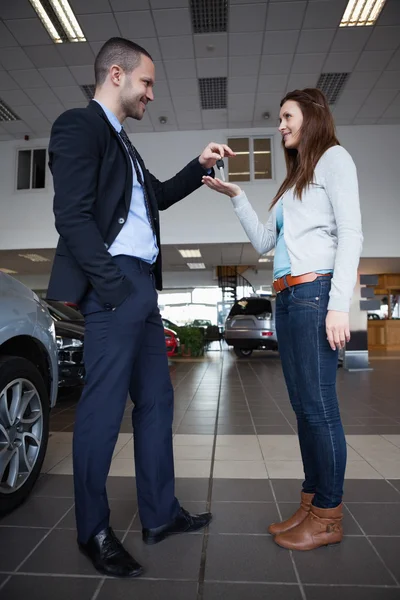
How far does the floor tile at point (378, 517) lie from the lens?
1.76 meters

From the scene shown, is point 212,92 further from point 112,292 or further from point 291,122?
point 112,292

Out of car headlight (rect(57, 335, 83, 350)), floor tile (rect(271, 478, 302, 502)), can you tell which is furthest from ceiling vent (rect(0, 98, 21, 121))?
floor tile (rect(271, 478, 302, 502))

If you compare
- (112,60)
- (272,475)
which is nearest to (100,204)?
(112,60)

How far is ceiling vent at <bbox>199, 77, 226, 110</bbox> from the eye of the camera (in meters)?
9.09

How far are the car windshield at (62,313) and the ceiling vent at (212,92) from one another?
5847 mm

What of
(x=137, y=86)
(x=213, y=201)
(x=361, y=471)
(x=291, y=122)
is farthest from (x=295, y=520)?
(x=213, y=201)

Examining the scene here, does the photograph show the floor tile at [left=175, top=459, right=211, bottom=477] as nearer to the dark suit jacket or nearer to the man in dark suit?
the man in dark suit

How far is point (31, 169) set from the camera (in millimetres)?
11750

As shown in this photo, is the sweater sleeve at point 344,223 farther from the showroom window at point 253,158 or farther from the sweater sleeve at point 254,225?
the showroom window at point 253,158

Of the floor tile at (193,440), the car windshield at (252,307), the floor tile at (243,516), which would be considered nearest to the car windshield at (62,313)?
the floor tile at (193,440)

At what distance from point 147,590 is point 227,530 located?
0.51m

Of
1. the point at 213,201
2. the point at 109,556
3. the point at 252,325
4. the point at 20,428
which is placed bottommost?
the point at 109,556

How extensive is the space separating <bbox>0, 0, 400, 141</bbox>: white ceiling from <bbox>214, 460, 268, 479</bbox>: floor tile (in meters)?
7.16

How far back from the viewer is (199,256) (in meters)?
15.4
